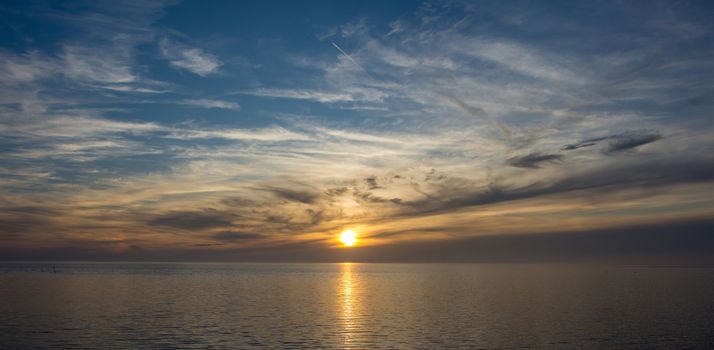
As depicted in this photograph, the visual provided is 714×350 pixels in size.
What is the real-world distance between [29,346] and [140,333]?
39.8 feet

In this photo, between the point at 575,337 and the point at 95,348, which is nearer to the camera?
the point at 95,348

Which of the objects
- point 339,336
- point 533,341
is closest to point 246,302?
point 339,336

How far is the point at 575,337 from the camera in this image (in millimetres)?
61000

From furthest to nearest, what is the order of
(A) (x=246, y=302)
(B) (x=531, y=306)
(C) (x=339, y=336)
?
(A) (x=246, y=302) → (B) (x=531, y=306) → (C) (x=339, y=336)

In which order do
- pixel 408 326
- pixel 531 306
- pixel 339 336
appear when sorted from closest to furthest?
pixel 339 336 → pixel 408 326 → pixel 531 306

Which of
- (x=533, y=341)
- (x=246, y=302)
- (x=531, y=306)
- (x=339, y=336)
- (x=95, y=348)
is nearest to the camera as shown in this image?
(x=95, y=348)

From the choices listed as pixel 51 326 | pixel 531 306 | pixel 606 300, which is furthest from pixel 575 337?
pixel 51 326

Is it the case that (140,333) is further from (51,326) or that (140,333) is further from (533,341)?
(533,341)

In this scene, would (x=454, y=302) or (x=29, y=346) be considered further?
(x=454, y=302)

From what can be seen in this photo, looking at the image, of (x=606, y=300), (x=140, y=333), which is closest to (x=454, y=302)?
(x=606, y=300)

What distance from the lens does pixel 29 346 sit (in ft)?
172

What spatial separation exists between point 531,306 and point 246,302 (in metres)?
57.0

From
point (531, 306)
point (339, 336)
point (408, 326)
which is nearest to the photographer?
point (339, 336)

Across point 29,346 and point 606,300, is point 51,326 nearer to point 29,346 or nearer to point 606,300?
point 29,346
